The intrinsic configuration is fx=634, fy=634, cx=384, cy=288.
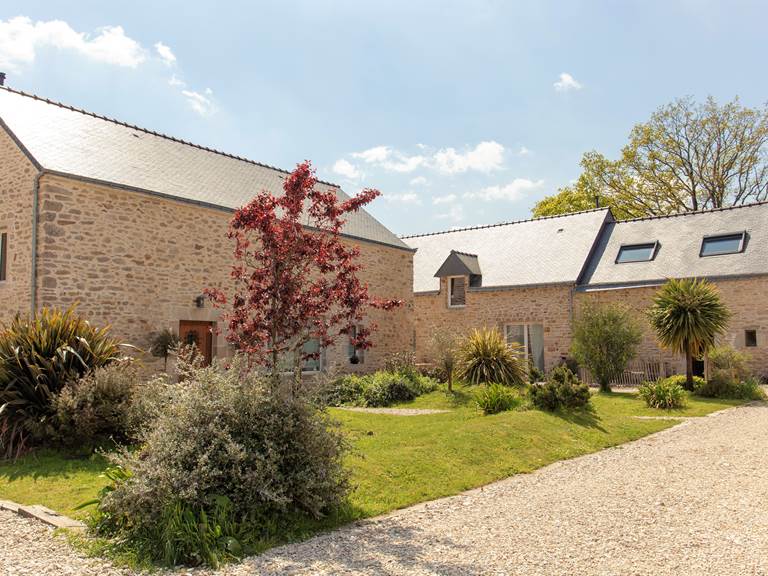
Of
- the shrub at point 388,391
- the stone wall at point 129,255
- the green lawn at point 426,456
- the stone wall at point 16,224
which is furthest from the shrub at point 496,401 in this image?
the stone wall at point 16,224

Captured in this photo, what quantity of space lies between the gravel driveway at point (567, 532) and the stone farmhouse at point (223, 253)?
736cm

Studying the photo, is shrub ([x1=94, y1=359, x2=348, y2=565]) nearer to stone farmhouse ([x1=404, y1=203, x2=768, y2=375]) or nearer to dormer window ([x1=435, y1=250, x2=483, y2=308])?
stone farmhouse ([x1=404, y1=203, x2=768, y2=375])

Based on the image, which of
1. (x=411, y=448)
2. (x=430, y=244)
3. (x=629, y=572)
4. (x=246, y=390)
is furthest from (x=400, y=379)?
(x=430, y=244)

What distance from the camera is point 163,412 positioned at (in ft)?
17.6

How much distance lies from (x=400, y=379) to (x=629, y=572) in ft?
33.2

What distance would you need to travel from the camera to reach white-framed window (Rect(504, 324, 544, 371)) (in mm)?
20609

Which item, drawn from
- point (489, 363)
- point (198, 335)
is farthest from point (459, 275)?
point (198, 335)

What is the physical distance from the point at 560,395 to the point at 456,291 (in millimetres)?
12644

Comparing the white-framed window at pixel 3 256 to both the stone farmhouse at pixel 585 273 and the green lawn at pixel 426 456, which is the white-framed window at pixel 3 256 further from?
the stone farmhouse at pixel 585 273

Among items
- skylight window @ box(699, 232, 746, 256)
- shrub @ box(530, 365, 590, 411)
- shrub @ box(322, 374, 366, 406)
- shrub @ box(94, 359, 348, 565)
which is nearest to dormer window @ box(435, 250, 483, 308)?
skylight window @ box(699, 232, 746, 256)

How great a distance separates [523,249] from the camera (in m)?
22.6

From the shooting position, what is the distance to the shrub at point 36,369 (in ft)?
25.6

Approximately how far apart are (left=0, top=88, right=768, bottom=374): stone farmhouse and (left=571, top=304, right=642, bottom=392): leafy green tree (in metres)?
3.22

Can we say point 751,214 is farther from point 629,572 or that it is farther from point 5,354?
point 5,354
